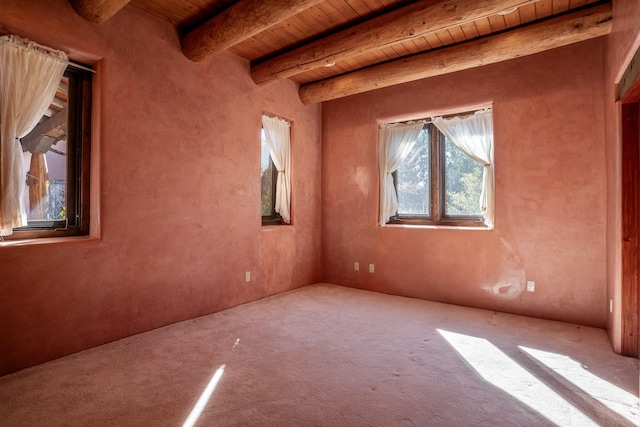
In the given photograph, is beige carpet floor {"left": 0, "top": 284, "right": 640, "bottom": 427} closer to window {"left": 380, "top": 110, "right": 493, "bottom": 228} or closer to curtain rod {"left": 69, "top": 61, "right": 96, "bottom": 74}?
window {"left": 380, "top": 110, "right": 493, "bottom": 228}

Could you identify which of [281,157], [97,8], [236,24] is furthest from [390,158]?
[97,8]

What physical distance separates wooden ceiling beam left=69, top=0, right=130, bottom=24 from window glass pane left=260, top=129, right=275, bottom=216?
213cm

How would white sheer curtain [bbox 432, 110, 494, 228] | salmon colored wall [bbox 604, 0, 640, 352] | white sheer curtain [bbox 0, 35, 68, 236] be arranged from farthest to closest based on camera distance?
white sheer curtain [bbox 432, 110, 494, 228] < white sheer curtain [bbox 0, 35, 68, 236] < salmon colored wall [bbox 604, 0, 640, 352]

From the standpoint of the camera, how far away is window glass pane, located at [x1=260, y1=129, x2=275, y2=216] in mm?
4590

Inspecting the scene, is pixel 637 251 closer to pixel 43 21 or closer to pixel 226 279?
pixel 226 279

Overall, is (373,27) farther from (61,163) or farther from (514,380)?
(514,380)

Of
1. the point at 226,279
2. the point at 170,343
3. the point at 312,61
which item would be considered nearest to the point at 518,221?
the point at 312,61

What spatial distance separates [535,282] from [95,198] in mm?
4413

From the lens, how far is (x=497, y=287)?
12.7ft

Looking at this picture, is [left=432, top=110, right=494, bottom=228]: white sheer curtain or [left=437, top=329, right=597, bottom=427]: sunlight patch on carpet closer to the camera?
[left=437, top=329, right=597, bottom=427]: sunlight patch on carpet

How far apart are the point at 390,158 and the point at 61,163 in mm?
3705

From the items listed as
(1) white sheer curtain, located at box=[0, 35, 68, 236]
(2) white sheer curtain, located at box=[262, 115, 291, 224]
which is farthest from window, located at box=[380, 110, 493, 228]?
(1) white sheer curtain, located at box=[0, 35, 68, 236]

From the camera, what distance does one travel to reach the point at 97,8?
260cm

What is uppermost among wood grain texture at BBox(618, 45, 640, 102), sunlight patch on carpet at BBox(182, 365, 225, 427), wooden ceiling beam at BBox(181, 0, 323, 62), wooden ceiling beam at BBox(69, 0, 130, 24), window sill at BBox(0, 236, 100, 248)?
wooden ceiling beam at BBox(181, 0, 323, 62)
